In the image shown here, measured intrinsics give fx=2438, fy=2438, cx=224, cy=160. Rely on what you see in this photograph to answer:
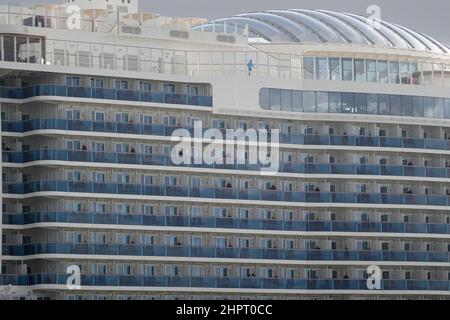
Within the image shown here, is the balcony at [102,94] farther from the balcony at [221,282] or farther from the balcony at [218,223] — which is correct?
the balcony at [221,282]

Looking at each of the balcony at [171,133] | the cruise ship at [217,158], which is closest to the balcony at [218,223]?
the cruise ship at [217,158]

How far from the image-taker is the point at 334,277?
127 m

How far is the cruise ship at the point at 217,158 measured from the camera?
11944cm

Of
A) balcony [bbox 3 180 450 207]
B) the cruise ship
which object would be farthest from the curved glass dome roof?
balcony [bbox 3 180 450 207]

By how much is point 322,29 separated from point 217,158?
12.1m

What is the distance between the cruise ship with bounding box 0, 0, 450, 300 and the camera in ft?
392

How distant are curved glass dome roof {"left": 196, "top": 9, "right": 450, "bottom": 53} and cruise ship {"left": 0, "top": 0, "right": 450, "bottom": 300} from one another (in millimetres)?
166

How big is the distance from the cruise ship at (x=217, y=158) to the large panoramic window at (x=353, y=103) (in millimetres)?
82

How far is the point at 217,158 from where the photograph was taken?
126m

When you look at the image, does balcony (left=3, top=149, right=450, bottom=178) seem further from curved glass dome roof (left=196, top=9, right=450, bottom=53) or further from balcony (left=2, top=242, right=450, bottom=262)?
curved glass dome roof (left=196, top=9, right=450, bottom=53)
